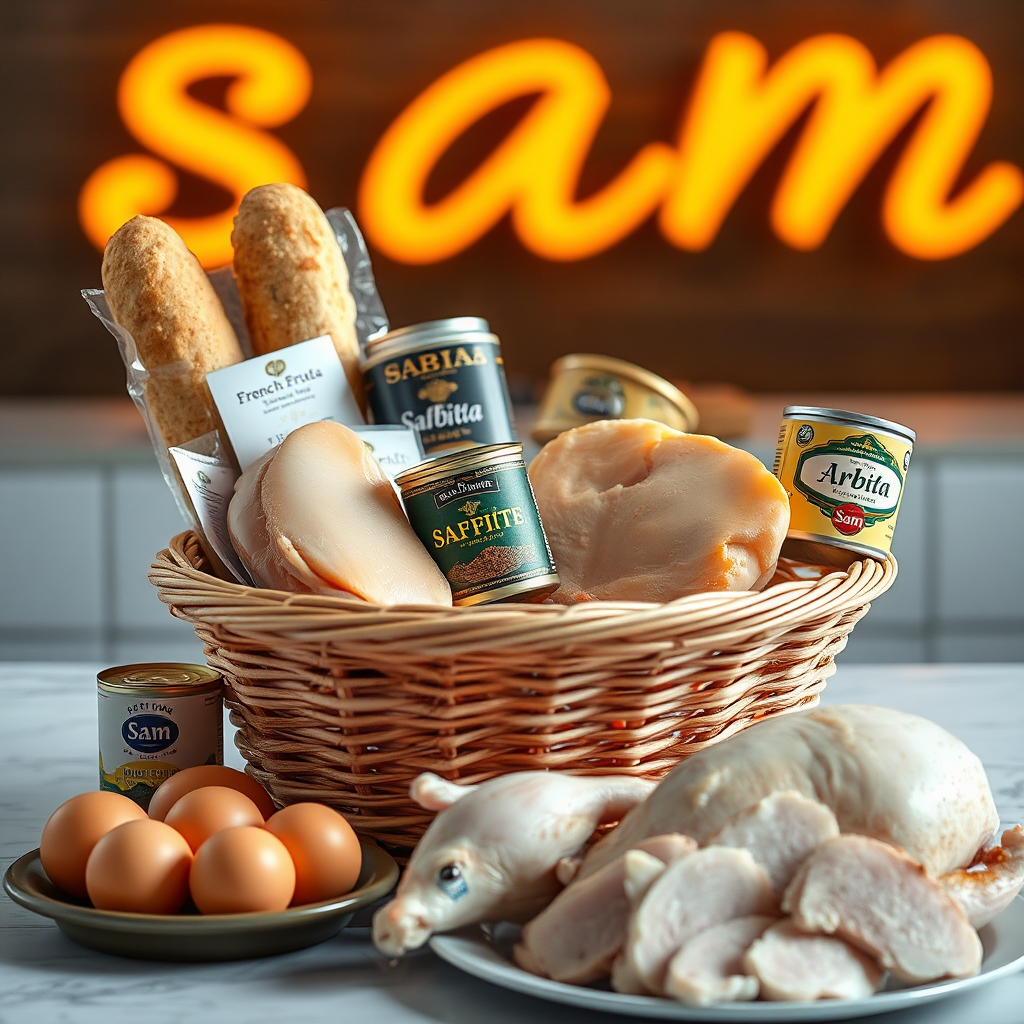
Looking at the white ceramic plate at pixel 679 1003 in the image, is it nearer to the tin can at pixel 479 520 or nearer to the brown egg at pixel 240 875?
the brown egg at pixel 240 875

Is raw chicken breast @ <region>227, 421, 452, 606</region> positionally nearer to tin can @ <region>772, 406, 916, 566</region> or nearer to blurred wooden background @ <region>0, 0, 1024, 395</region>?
tin can @ <region>772, 406, 916, 566</region>

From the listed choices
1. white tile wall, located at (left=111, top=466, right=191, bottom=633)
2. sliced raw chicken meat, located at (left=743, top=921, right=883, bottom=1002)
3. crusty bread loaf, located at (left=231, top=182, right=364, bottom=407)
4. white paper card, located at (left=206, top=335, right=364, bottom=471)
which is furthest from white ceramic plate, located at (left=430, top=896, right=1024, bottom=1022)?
white tile wall, located at (left=111, top=466, right=191, bottom=633)

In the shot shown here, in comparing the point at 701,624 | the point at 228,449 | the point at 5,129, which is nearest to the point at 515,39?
the point at 5,129

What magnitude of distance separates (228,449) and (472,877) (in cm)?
58

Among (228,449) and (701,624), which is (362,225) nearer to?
(228,449)

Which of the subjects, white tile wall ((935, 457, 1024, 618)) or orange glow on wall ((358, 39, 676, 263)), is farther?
orange glow on wall ((358, 39, 676, 263))

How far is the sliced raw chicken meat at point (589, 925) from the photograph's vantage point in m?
0.58

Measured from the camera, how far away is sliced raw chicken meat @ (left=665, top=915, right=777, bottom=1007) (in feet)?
1.77

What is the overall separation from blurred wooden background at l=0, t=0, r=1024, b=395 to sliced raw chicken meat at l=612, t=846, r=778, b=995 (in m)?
2.54

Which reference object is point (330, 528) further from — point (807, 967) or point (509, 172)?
point (509, 172)

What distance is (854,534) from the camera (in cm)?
96

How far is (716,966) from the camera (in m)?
0.56

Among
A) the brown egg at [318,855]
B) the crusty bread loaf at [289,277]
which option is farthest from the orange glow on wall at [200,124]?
the brown egg at [318,855]

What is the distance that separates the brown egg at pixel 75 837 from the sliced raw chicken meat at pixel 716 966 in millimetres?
318
